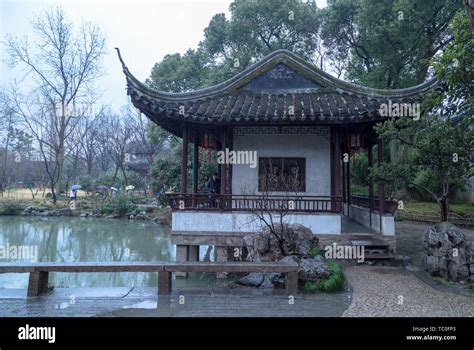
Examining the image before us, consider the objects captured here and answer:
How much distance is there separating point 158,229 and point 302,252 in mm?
12010

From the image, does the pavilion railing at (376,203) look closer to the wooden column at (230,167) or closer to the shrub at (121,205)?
the wooden column at (230,167)

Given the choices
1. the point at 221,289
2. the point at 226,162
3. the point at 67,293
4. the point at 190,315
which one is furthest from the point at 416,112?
the point at 67,293

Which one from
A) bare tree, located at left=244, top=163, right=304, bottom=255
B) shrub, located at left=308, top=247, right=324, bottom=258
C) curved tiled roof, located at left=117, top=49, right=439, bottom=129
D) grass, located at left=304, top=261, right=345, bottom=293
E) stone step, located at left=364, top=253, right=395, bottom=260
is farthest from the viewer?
curved tiled roof, located at left=117, top=49, right=439, bottom=129

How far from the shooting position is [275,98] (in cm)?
913

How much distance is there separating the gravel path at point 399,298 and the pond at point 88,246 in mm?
3389

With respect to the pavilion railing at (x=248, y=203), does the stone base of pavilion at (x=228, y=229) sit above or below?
below

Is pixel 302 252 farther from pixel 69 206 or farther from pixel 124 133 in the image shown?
pixel 124 133

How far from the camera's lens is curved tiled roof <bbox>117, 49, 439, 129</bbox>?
25.3ft

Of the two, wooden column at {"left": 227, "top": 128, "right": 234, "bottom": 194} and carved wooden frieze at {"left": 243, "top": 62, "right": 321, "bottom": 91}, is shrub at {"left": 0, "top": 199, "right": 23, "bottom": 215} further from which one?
carved wooden frieze at {"left": 243, "top": 62, "right": 321, "bottom": 91}

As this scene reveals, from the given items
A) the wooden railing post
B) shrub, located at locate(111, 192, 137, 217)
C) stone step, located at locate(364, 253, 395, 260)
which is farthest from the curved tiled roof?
shrub, located at locate(111, 192, 137, 217)

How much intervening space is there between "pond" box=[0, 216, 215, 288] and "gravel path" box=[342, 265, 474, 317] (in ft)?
11.1

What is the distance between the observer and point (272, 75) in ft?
31.5

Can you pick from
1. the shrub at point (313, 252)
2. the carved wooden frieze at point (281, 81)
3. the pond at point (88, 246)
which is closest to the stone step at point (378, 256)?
the shrub at point (313, 252)

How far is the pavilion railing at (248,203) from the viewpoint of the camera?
7.77 metres
